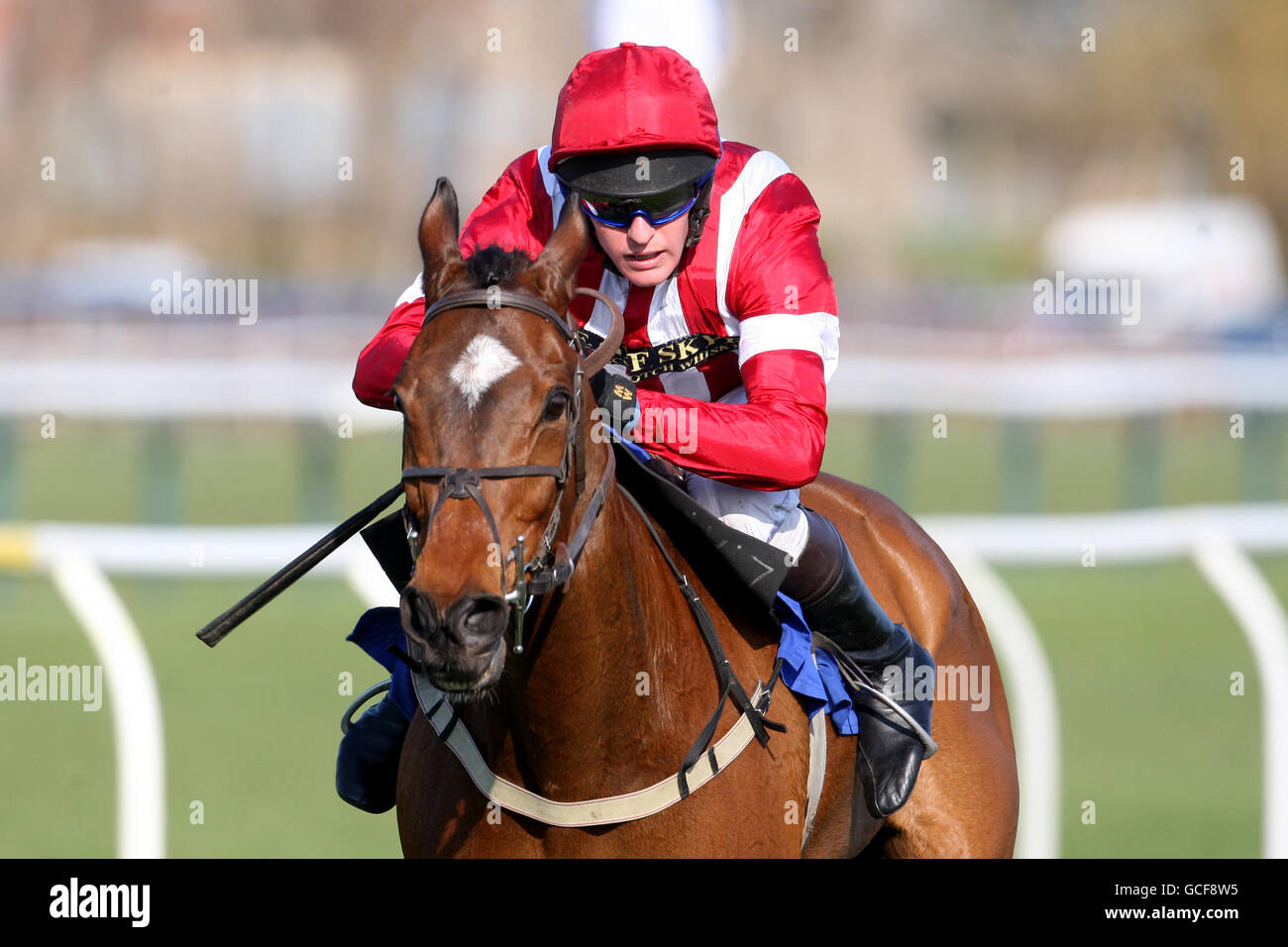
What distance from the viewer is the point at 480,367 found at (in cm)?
256

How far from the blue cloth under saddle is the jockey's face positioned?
1.11 ft

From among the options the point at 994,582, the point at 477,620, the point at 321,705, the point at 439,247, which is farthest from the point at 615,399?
the point at 321,705

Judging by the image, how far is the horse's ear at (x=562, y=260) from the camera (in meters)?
2.78

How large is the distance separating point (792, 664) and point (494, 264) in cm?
103

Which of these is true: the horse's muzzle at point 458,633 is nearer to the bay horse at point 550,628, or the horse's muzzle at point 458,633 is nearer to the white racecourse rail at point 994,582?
the bay horse at point 550,628

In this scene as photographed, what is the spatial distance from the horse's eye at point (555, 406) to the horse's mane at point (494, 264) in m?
0.24

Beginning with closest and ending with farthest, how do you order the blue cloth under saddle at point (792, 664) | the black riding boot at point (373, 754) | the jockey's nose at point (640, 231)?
1. the jockey's nose at point (640, 231)
2. the blue cloth under saddle at point (792, 664)
3. the black riding boot at point (373, 754)

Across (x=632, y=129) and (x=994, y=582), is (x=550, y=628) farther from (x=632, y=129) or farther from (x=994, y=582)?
(x=994, y=582)

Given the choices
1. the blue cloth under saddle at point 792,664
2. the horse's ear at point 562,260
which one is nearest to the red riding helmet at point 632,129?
the horse's ear at point 562,260

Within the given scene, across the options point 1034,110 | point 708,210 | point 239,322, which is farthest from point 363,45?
point 708,210

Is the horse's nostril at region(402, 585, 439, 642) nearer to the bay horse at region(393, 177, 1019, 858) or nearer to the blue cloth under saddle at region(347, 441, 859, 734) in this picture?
the bay horse at region(393, 177, 1019, 858)

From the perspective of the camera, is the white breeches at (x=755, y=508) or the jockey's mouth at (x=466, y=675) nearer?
the jockey's mouth at (x=466, y=675)

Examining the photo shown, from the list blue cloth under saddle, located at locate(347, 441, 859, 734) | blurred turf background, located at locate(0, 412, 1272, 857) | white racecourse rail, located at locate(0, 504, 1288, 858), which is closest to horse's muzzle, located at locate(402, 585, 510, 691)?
blue cloth under saddle, located at locate(347, 441, 859, 734)
